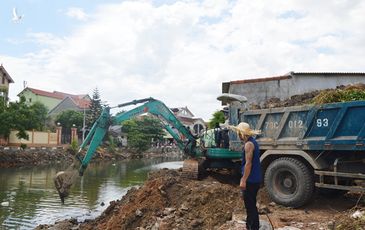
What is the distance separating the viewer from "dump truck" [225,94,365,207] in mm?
7363

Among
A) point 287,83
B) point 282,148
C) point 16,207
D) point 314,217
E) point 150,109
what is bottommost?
point 16,207

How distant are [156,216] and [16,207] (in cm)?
827

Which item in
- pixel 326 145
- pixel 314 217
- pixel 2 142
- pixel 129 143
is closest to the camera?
pixel 314 217

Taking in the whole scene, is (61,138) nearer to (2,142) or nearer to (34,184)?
(2,142)

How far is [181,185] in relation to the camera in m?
9.81

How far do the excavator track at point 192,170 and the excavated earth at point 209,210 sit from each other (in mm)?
923

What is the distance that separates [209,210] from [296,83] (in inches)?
481

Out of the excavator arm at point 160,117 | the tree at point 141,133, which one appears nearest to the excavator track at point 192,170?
the excavator arm at point 160,117

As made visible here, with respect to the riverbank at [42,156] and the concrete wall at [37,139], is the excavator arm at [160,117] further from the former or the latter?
the concrete wall at [37,139]

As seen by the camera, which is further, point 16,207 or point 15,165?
point 15,165

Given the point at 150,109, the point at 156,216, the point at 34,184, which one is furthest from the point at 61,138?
the point at 156,216

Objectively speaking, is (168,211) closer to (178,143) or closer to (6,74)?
(178,143)

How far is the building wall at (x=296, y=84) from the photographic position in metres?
18.5

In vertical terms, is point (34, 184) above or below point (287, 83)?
below
